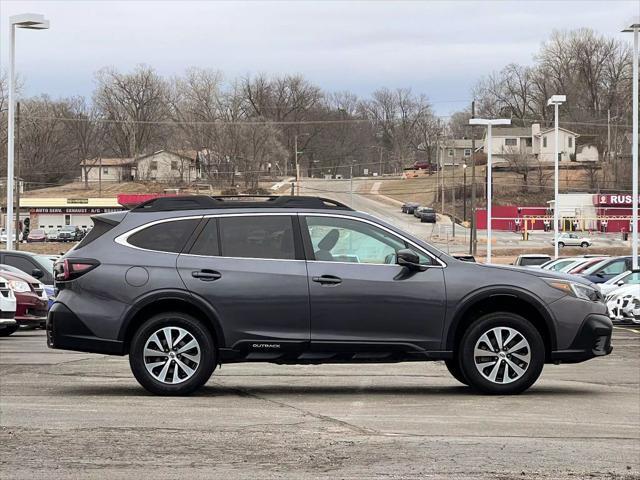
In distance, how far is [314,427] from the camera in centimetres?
749

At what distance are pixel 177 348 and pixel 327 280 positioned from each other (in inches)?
59.7

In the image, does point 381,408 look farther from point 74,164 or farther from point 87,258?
point 74,164

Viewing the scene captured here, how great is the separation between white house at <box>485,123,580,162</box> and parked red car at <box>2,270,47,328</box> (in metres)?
108

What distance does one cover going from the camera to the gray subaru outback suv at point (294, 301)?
891cm

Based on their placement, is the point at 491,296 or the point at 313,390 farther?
the point at 313,390

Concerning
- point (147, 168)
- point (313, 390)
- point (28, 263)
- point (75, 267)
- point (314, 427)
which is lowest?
point (313, 390)

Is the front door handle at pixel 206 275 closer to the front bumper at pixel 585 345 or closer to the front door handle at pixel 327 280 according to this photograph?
the front door handle at pixel 327 280

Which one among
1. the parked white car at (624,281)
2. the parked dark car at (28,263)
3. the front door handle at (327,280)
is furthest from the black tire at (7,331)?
the parked white car at (624,281)

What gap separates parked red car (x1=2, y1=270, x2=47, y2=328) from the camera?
17.2m

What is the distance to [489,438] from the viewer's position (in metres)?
7.15

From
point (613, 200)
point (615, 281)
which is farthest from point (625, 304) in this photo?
point (613, 200)

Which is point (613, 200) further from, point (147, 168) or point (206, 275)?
point (206, 275)

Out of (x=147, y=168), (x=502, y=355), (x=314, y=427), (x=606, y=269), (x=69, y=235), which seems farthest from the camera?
(x=147, y=168)

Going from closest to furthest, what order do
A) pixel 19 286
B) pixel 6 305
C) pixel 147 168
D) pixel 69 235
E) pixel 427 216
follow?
pixel 6 305
pixel 19 286
pixel 69 235
pixel 427 216
pixel 147 168
